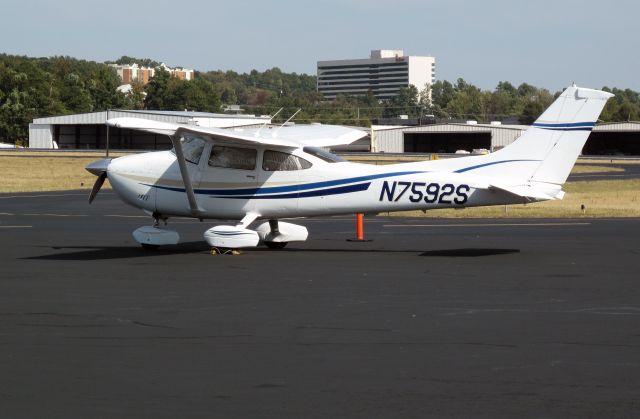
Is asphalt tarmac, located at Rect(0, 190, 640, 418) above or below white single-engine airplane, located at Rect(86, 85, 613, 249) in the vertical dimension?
below

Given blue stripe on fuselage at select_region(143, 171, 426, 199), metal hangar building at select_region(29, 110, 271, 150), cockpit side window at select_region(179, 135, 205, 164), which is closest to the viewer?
blue stripe on fuselage at select_region(143, 171, 426, 199)

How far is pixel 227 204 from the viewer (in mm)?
17656

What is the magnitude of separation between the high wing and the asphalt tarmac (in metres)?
2.00

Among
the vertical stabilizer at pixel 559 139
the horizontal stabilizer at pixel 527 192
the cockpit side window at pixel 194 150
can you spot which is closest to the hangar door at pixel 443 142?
the cockpit side window at pixel 194 150

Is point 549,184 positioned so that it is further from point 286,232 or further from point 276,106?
point 276,106

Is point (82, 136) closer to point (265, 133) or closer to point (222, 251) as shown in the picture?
point (265, 133)

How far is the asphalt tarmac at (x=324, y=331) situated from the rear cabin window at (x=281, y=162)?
152cm

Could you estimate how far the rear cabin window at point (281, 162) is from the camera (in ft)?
57.6

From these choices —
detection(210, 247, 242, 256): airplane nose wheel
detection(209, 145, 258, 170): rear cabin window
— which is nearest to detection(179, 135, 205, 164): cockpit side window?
detection(209, 145, 258, 170): rear cabin window

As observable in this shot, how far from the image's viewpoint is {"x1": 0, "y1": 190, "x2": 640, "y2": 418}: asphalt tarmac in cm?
743

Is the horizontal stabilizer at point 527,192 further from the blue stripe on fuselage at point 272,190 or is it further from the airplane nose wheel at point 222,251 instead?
the airplane nose wheel at point 222,251

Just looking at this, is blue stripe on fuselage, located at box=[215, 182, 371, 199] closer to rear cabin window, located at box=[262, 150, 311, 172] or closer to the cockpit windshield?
rear cabin window, located at box=[262, 150, 311, 172]

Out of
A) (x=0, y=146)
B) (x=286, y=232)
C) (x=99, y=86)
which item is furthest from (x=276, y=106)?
(x=286, y=232)

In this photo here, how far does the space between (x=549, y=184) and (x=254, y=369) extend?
915 cm
